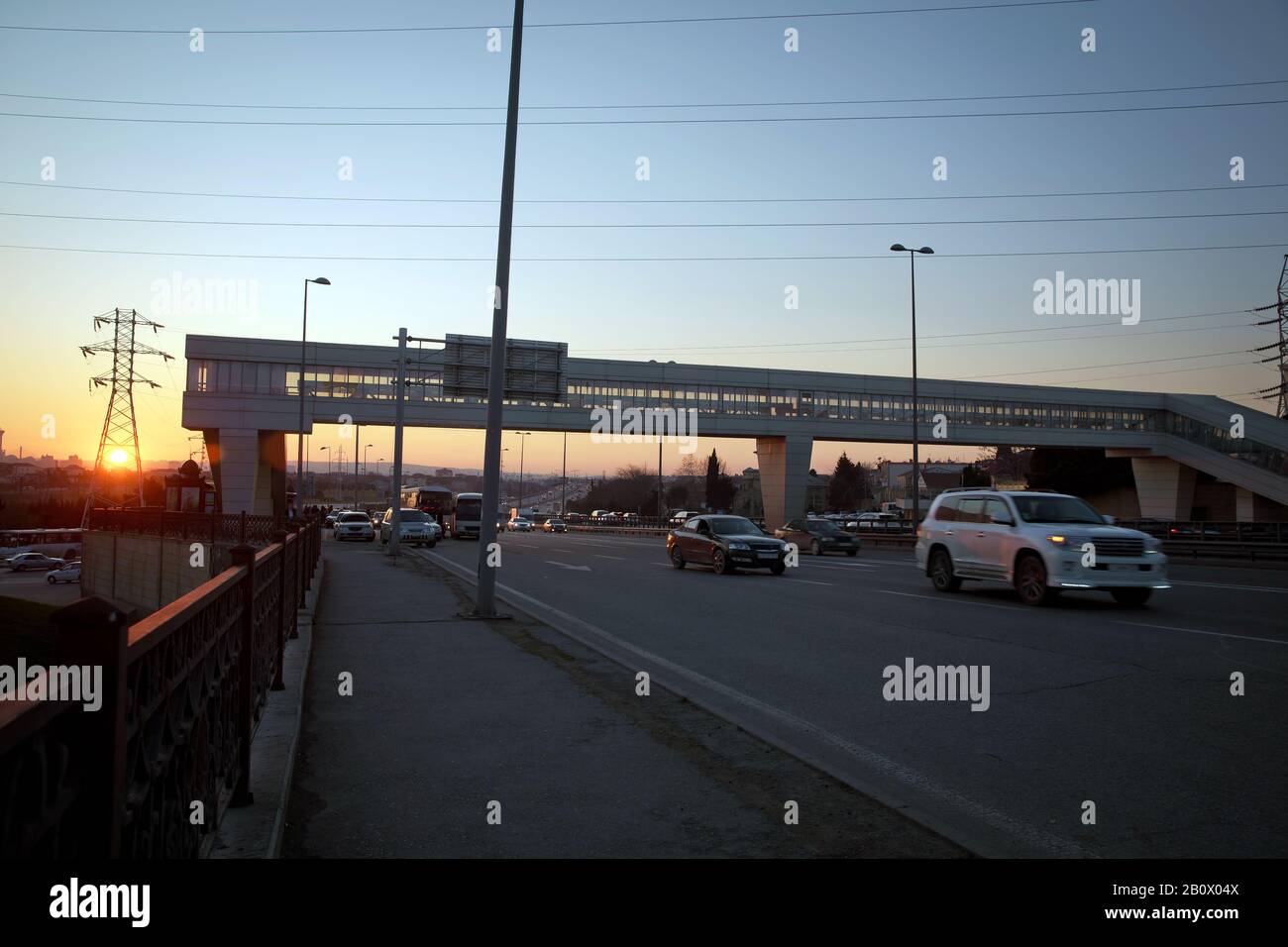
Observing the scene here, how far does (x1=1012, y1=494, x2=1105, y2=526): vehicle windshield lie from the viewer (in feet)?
50.9

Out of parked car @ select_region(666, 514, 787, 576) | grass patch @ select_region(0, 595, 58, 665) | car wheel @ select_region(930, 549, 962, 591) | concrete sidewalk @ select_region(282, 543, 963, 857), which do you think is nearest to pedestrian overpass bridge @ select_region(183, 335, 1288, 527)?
grass patch @ select_region(0, 595, 58, 665)

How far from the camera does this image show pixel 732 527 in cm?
2344

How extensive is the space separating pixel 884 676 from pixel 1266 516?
6496 centimetres

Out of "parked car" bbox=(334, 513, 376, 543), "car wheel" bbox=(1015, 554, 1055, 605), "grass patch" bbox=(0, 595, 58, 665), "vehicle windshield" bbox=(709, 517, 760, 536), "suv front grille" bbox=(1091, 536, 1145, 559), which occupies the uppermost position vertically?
"suv front grille" bbox=(1091, 536, 1145, 559)

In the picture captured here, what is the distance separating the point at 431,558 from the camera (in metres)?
30.3

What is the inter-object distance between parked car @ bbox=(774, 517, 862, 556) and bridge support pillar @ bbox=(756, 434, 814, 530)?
65.4 feet

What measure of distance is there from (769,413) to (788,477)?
186 inches

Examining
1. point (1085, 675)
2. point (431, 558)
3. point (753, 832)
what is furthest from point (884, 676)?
point (431, 558)

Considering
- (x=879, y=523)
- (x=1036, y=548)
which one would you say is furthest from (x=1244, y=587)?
(x=879, y=523)

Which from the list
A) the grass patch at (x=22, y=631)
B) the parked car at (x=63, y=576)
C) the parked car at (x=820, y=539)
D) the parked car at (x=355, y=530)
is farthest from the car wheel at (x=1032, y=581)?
the parked car at (x=63, y=576)

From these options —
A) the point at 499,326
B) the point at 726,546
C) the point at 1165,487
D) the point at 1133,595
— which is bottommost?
the point at 1133,595

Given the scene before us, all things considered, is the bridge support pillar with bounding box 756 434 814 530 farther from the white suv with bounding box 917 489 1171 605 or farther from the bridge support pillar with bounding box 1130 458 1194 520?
the white suv with bounding box 917 489 1171 605

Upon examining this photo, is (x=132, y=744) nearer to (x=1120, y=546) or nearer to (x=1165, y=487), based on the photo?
(x=1120, y=546)
